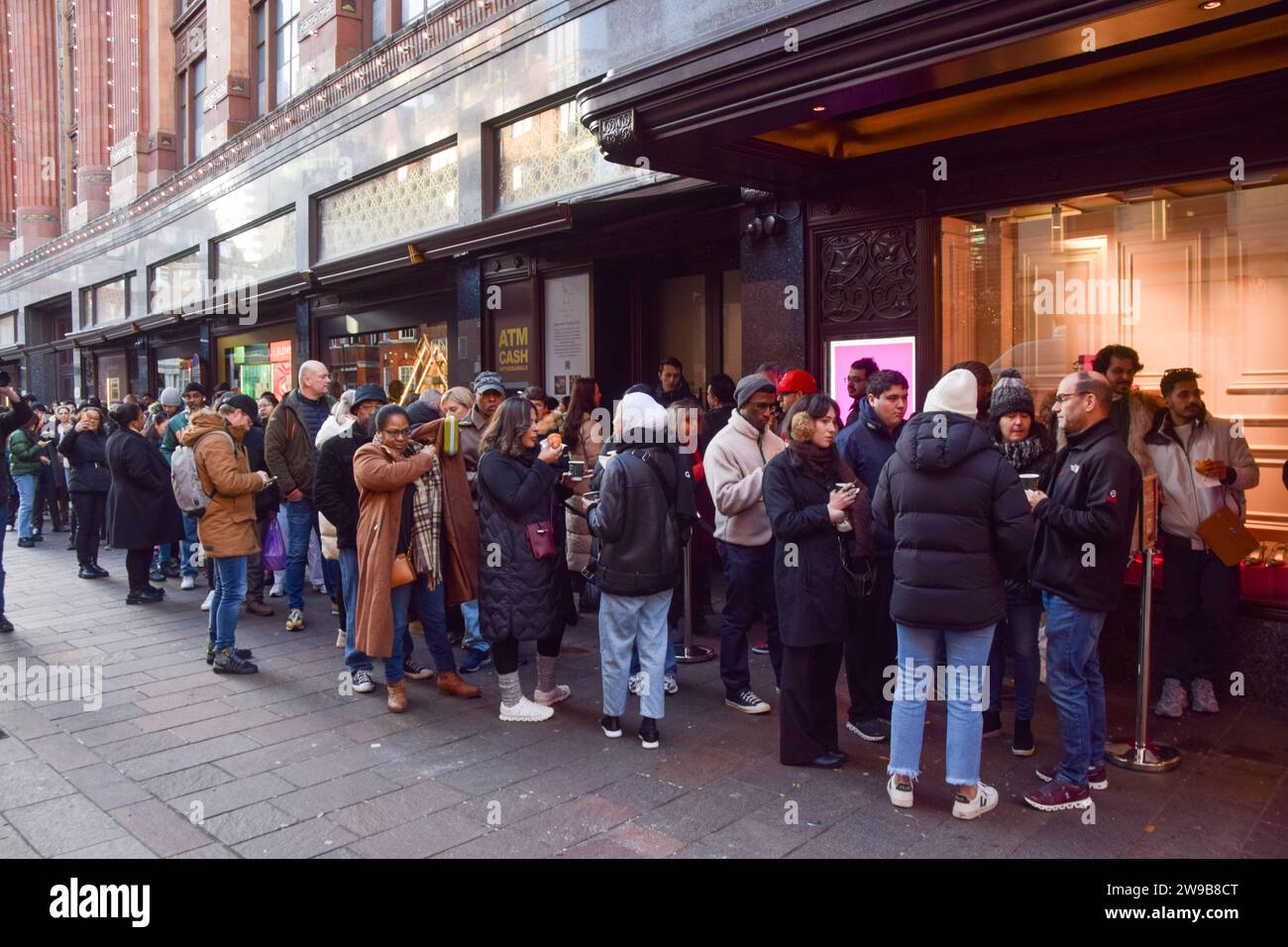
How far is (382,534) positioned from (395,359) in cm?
908

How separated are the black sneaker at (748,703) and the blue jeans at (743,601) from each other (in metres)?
0.04

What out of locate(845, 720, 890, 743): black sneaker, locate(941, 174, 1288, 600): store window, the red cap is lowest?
locate(845, 720, 890, 743): black sneaker

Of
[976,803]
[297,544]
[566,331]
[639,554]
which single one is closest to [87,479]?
[297,544]

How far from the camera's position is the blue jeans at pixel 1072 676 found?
450cm

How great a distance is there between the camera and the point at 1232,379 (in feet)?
23.0

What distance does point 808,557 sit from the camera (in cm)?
491

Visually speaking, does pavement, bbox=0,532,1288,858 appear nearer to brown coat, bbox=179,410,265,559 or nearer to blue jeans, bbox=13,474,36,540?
brown coat, bbox=179,410,265,559

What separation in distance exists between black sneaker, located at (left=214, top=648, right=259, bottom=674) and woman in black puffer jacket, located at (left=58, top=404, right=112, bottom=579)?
5.07 meters

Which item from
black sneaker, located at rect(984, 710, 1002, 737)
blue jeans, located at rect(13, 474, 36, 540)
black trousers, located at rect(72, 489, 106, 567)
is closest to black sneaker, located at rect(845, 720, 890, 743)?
black sneaker, located at rect(984, 710, 1002, 737)

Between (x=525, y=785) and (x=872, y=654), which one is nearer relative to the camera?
(x=525, y=785)

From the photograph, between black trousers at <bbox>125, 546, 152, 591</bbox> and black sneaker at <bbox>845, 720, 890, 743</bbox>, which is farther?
black trousers at <bbox>125, 546, 152, 591</bbox>

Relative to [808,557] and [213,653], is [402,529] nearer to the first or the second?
[213,653]

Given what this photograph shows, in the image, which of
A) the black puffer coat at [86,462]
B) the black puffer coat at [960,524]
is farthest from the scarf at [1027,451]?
the black puffer coat at [86,462]

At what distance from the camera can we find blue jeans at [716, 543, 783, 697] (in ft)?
19.2
